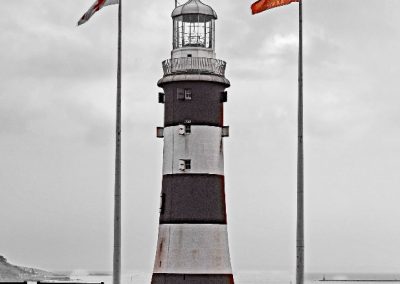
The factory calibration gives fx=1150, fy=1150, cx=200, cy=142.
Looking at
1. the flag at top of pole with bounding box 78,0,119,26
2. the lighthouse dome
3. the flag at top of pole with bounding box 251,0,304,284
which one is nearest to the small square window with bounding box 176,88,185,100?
the lighthouse dome

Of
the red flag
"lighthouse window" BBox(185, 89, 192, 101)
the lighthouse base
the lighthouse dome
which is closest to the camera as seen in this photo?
the red flag

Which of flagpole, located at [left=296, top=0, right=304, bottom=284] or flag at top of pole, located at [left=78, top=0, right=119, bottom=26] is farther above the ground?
flag at top of pole, located at [left=78, top=0, right=119, bottom=26]

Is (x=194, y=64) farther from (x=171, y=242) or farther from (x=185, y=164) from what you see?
(x=171, y=242)

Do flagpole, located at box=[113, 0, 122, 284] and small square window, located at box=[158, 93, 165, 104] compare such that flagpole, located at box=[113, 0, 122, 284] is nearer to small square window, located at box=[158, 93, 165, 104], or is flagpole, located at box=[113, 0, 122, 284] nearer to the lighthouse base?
the lighthouse base

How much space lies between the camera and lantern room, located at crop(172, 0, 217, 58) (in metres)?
52.6

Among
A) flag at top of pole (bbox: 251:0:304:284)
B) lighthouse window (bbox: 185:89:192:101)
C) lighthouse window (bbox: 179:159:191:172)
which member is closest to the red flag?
flag at top of pole (bbox: 251:0:304:284)

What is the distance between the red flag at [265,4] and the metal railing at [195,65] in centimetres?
948

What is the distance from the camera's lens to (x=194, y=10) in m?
52.4

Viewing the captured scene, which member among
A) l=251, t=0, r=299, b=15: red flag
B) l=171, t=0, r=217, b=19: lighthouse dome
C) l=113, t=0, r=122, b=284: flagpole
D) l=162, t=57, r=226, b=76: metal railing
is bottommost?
l=113, t=0, r=122, b=284: flagpole

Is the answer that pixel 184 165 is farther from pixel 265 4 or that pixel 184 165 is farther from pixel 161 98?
pixel 265 4

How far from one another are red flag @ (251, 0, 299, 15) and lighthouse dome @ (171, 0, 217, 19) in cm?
936

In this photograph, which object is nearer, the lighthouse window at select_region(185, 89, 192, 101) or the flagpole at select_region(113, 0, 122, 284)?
the flagpole at select_region(113, 0, 122, 284)

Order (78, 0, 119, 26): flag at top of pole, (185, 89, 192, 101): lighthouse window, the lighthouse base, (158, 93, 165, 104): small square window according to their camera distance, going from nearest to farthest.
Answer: (78, 0, 119, 26): flag at top of pole → the lighthouse base → (185, 89, 192, 101): lighthouse window → (158, 93, 165, 104): small square window

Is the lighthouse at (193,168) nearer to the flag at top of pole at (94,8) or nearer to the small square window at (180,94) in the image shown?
the small square window at (180,94)
